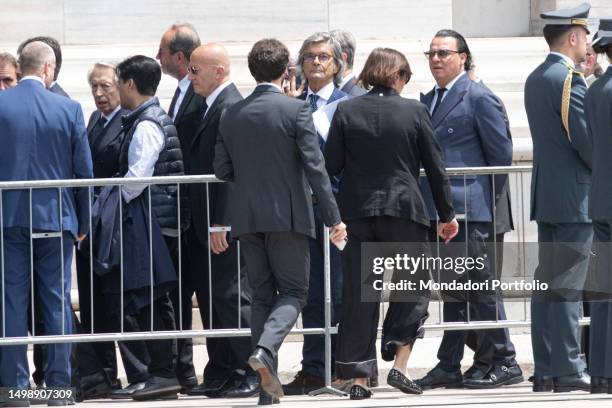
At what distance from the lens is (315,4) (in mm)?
13773

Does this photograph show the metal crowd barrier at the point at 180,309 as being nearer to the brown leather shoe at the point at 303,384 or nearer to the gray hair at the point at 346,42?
the brown leather shoe at the point at 303,384

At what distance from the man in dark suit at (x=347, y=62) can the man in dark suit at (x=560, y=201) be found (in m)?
1.24

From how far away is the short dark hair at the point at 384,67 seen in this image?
10.2m

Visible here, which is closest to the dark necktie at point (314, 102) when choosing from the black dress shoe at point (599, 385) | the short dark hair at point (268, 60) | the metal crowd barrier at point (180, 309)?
the metal crowd barrier at point (180, 309)

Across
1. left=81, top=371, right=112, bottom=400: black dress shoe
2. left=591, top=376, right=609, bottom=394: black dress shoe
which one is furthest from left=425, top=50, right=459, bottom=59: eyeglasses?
left=81, top=371, right=112, bottom=400: black dress shoe

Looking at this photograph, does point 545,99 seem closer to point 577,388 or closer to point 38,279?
point 577,388

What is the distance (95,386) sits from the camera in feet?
35.6

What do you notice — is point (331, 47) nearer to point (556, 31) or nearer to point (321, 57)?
point (321, 57)

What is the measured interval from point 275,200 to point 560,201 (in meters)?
1.56

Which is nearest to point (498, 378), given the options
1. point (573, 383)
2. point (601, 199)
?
point (573, 383)

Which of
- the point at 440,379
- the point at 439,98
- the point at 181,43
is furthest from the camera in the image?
the point at 181,43

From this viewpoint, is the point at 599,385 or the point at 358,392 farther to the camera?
the point at 358,392

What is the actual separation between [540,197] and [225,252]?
182 cm

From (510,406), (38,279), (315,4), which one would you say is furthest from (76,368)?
(315,4)
